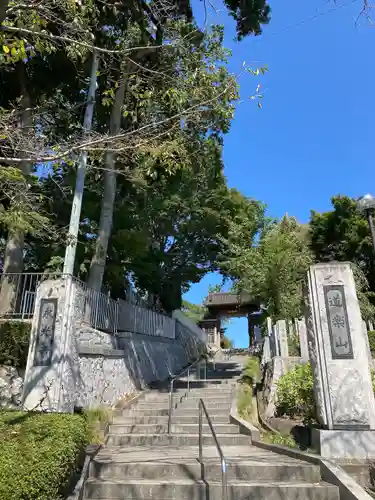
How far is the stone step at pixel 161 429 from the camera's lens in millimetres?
7516

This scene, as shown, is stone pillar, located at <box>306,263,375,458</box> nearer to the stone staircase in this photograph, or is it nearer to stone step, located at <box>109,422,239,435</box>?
the stone staircase

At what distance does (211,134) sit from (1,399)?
34.7 feet

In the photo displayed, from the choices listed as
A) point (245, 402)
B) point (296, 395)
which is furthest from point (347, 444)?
point (245, 402)

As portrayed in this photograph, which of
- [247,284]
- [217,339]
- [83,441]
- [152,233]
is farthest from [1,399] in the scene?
[217,339]

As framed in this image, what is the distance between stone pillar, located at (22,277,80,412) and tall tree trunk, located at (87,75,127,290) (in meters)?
3.03

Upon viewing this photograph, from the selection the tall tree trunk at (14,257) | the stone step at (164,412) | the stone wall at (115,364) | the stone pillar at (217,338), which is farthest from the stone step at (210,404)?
the stone pillar at (217,338)

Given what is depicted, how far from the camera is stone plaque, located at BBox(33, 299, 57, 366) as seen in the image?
6.93 meters

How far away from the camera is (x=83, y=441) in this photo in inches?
213

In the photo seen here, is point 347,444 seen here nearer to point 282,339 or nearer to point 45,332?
point 282,339

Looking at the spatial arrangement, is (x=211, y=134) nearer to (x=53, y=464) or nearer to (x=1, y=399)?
(x=1, y=399)

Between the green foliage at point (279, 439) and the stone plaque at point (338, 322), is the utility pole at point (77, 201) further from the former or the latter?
the stone plaque at point (338, 322)

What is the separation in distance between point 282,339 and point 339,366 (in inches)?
172

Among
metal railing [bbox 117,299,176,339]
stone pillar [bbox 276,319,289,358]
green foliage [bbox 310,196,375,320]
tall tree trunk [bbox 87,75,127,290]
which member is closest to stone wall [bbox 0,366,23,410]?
tall tree trunk [bbox 87,75,127,290]

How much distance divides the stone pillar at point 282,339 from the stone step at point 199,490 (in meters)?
5.50
